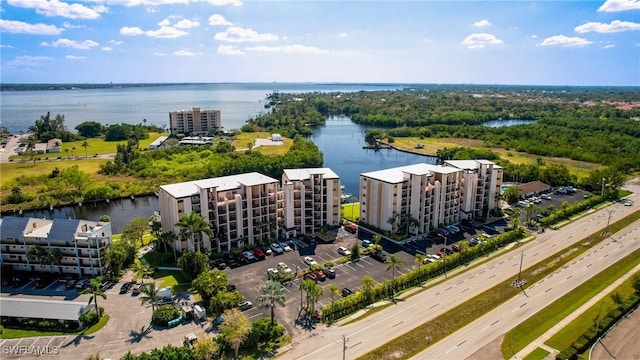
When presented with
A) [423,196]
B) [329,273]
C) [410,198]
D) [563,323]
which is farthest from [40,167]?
[563,323]

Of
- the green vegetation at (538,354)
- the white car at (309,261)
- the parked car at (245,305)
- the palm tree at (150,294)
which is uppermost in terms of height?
the palm tree at (150,294)

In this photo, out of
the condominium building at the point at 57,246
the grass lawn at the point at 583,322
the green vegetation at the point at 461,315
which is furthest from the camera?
the condominium building at the point at 57,246

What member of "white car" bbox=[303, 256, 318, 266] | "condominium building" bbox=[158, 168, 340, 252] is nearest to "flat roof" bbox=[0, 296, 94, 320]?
"condominium building" bbox=[158, 168, 340, 252]

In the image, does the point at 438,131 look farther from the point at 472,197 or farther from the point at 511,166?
the point at 472,197

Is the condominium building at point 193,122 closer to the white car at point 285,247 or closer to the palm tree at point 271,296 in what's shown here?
the white car at point 285,247

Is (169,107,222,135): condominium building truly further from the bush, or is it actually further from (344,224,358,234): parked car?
the bush

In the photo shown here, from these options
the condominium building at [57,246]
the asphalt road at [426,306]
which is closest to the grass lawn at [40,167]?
the condominium building at [57,246]
